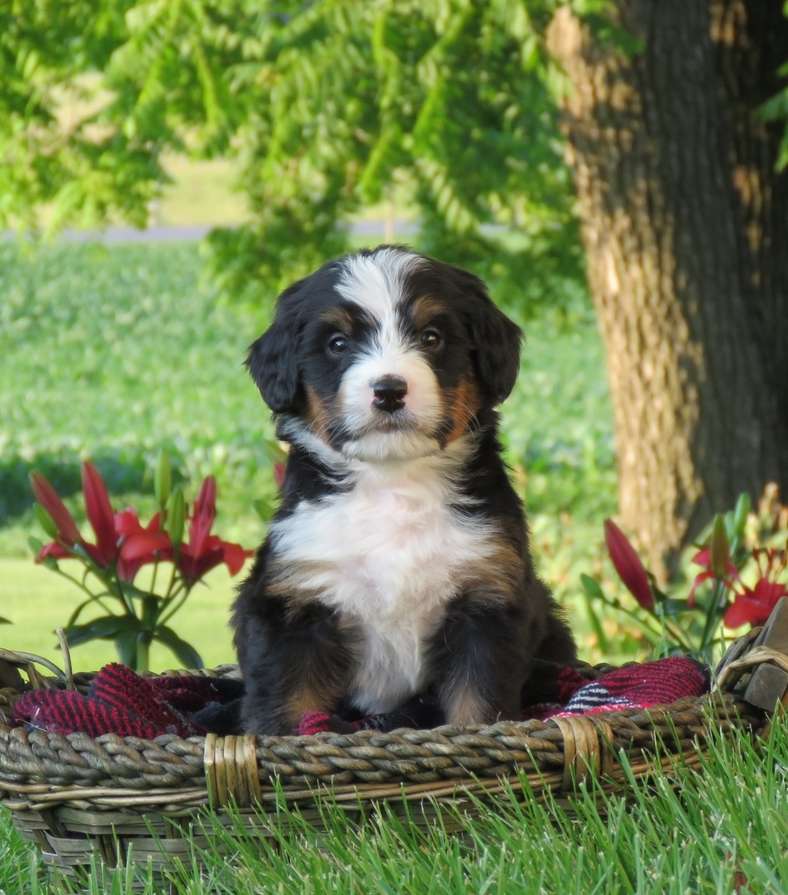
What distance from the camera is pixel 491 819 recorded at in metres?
2.80

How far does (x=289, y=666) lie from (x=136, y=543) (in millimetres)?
1147

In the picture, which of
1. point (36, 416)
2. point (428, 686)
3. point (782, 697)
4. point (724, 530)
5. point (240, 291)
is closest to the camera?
point (782, 697)

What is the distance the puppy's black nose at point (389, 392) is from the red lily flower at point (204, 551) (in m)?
1.37

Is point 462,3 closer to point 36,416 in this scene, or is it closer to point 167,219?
point 36,416

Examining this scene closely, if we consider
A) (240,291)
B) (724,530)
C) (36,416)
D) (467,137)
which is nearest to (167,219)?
(36,416)

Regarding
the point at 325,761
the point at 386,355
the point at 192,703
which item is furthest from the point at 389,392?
the point at 192,703

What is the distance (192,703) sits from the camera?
385 centimetres

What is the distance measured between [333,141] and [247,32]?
71 cm

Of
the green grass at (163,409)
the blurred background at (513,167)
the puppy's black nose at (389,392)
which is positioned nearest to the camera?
the puppy's black nose at (389,392)

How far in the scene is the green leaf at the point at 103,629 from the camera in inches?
166

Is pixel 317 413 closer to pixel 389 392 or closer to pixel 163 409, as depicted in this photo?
pixel 389 392

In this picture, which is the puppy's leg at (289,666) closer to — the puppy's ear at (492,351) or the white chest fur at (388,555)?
the white chest fur at (388,555)

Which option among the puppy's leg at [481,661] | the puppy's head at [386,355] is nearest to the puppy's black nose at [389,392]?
the puppy's head at [386,355]

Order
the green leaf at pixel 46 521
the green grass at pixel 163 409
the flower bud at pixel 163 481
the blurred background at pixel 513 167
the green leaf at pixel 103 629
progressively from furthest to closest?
the green grass at pixel 163 409 < the blurred background at pixel 513 167 < the flower bud at pixel 163 481 < the green leaf at pixel 46 521 < the green leaf at pixel 103 629
